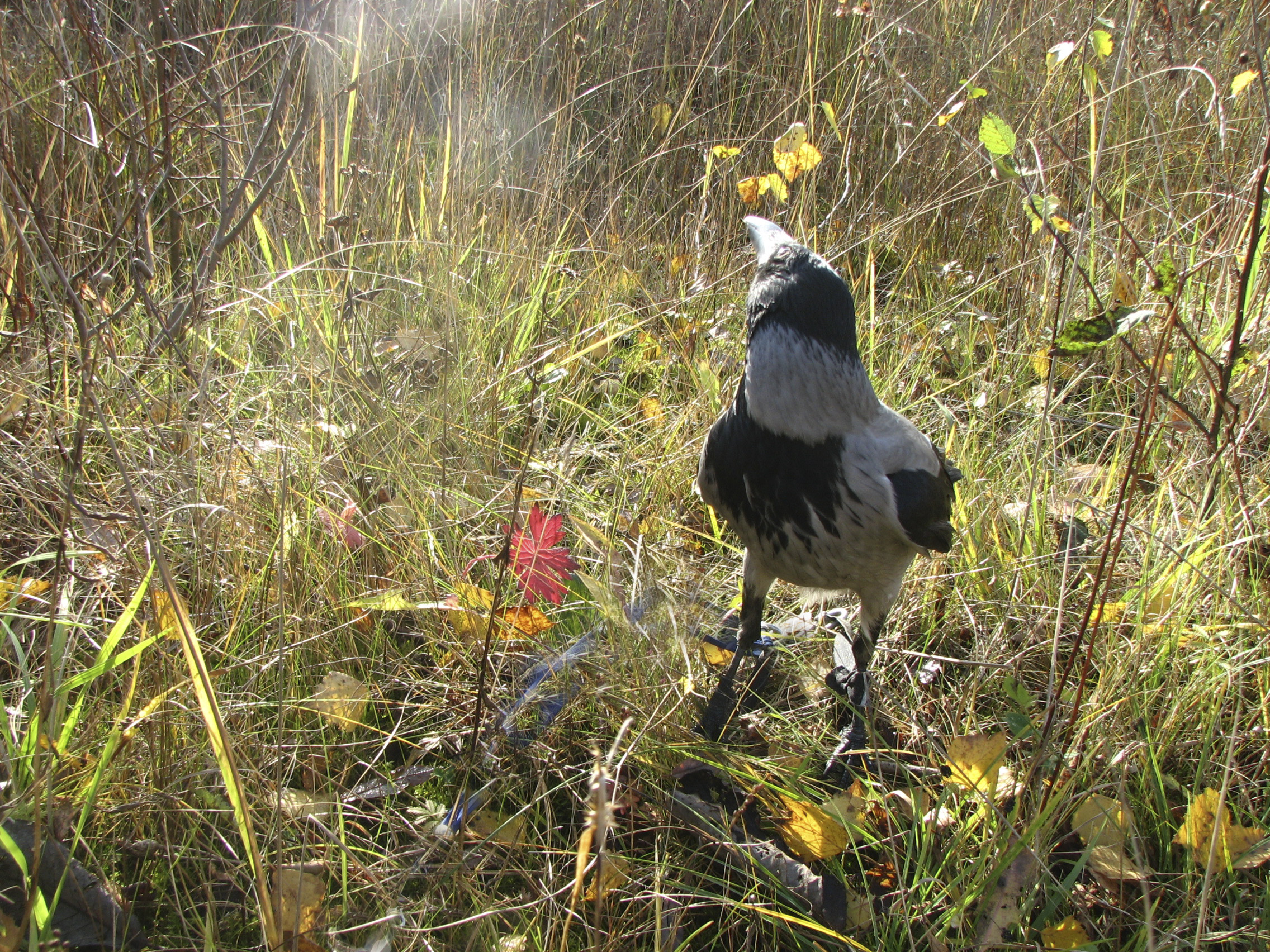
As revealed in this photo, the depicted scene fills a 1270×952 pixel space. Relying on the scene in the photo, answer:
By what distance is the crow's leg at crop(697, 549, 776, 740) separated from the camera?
1813mm

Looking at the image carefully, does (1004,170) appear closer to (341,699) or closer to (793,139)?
(793,139)

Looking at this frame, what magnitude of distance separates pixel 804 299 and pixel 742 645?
77 cm

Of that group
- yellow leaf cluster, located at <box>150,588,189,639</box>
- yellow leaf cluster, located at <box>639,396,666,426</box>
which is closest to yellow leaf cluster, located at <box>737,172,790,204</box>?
yellow leaf cluster, located at <box>639,396,666,426</box>

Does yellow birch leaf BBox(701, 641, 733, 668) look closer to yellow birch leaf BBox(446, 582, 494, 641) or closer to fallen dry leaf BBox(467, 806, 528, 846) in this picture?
yellow birch leaf BBox(446, 582, 494, 641)

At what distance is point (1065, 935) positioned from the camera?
4.51 ft

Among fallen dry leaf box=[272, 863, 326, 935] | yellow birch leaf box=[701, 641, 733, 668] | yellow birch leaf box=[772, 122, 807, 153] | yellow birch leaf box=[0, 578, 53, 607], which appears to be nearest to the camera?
fallen dry leaf box=[272, 863, 326, 935]

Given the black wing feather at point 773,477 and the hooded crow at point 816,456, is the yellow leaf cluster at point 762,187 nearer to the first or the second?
the hooded crow at point 816,456

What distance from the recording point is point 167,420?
204 cm

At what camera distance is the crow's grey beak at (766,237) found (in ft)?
5.61

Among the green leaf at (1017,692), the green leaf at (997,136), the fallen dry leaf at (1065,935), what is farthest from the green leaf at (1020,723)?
the green leaf at (997,136)

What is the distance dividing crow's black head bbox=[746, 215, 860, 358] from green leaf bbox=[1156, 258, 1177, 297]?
48 centimetres

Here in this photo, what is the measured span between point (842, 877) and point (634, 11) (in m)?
3.68

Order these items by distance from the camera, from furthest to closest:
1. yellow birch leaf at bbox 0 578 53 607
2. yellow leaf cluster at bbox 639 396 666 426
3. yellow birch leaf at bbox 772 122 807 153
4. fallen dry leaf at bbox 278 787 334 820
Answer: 1. yellow leaf cluster at bbox 639 396 666 426
2. yellow birch leaf at bbox 772 122 807 153
3. yellow birch leaf at bbox 0 578 53 607
4. fallen dry leaf at bbox 278 787 334 820

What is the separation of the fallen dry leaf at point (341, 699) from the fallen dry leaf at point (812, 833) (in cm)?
78
